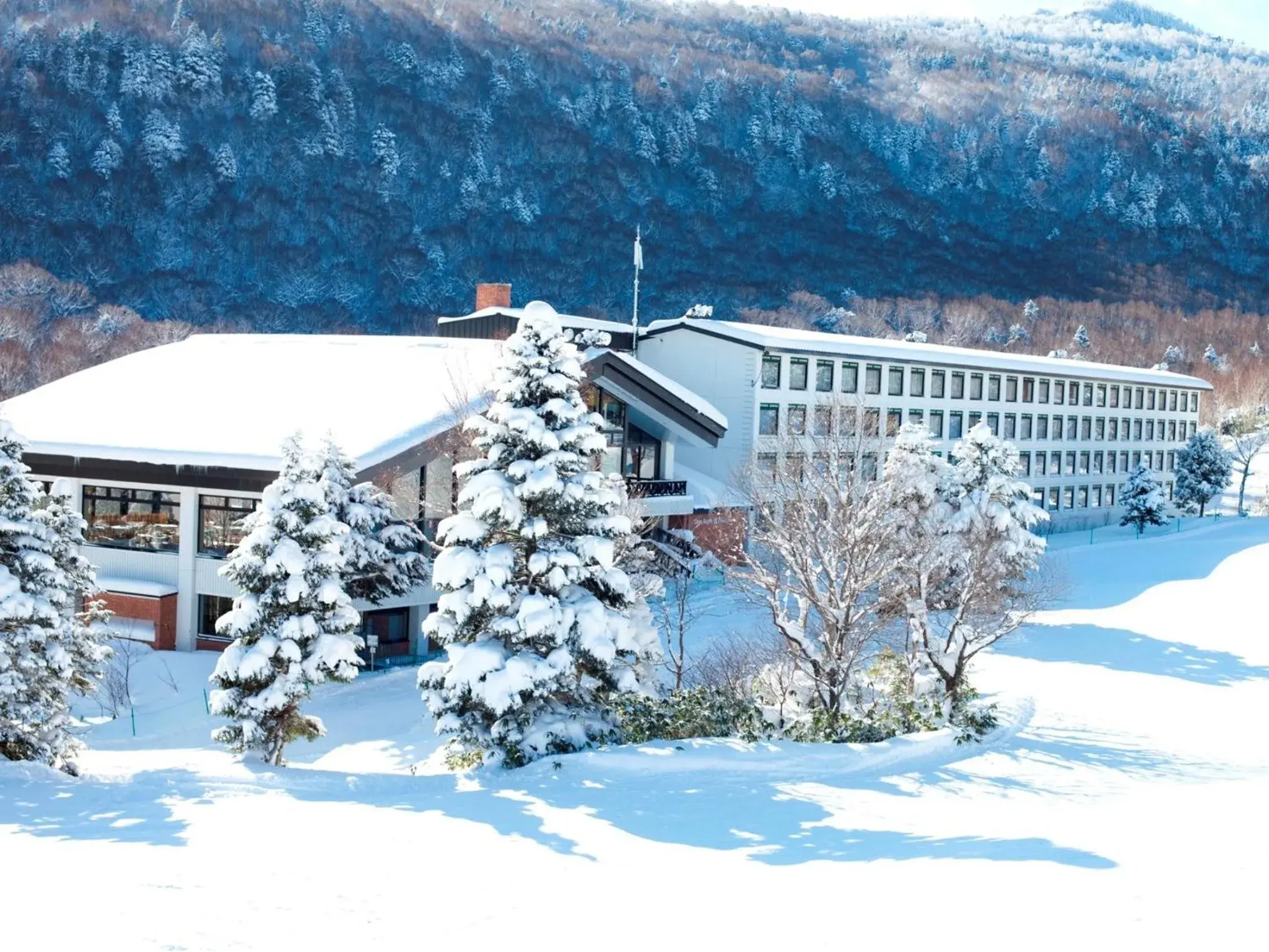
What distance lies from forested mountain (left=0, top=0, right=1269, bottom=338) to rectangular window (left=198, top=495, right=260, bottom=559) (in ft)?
283

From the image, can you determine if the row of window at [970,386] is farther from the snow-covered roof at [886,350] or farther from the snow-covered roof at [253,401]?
the snow-covered roof at [253,401]

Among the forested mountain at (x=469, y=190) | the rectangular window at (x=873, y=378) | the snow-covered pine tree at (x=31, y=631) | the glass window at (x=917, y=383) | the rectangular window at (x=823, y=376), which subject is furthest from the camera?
the forested mountain at (x=469, y=190)

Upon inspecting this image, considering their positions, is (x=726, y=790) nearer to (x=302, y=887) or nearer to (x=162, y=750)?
(x=302, y=887)

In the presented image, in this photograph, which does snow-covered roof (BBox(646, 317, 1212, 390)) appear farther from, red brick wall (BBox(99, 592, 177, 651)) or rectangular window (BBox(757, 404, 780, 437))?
red brick wall (BBox(99, 592, 177, 651))

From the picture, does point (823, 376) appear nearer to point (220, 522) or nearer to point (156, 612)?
point (220, 522)

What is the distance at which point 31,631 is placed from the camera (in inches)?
630

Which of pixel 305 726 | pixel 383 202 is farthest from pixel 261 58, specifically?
pixel 305 726

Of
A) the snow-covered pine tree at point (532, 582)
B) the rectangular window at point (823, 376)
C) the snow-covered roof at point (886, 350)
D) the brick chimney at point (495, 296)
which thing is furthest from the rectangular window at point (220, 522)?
the rectangular window at point (823, 376)

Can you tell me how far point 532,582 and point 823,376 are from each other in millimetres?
31805

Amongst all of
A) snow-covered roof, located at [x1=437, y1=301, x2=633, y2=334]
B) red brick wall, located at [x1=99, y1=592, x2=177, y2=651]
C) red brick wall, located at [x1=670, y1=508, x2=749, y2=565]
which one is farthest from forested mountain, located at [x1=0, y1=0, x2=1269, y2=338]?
red brick wall, located at [x1=99, y1=592, x2=177, y2=651]

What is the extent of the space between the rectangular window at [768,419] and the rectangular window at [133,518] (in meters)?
23.9

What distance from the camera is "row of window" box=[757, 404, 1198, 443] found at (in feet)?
141

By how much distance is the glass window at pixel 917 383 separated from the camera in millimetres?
51312

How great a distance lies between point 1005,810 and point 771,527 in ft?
26.3
